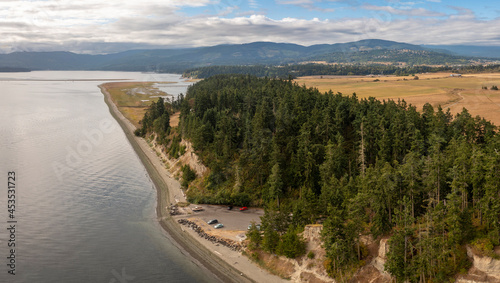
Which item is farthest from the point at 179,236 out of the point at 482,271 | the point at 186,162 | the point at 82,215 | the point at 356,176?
the point at 482,271

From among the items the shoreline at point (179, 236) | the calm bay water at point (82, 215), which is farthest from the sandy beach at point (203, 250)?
the calm bay water at point (82, 215)

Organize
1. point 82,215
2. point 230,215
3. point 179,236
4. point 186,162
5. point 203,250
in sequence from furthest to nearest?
point 186,162, point 230,215, point 82,215, point 179,236, point 203,250

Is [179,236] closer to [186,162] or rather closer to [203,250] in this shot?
[203,250]

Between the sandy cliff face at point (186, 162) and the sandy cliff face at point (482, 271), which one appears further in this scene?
the sandy cliff face at point (186, 162)

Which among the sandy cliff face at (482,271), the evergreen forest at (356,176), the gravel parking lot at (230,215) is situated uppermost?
the evergreen forest at (356,176)

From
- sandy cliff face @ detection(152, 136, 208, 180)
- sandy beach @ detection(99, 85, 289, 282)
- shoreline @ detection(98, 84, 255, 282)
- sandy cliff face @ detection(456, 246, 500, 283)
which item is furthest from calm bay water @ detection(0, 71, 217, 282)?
sandy cliff face @ detection(456, 246, 500, 283)

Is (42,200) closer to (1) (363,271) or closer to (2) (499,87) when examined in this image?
(1) (363,271)

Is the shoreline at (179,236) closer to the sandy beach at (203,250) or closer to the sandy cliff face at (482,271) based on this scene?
the sandy beach at (203,250)

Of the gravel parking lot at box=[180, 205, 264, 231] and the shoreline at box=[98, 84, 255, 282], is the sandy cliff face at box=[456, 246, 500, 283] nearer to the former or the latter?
the shoreline at box=[98, 84, 255, 282]
